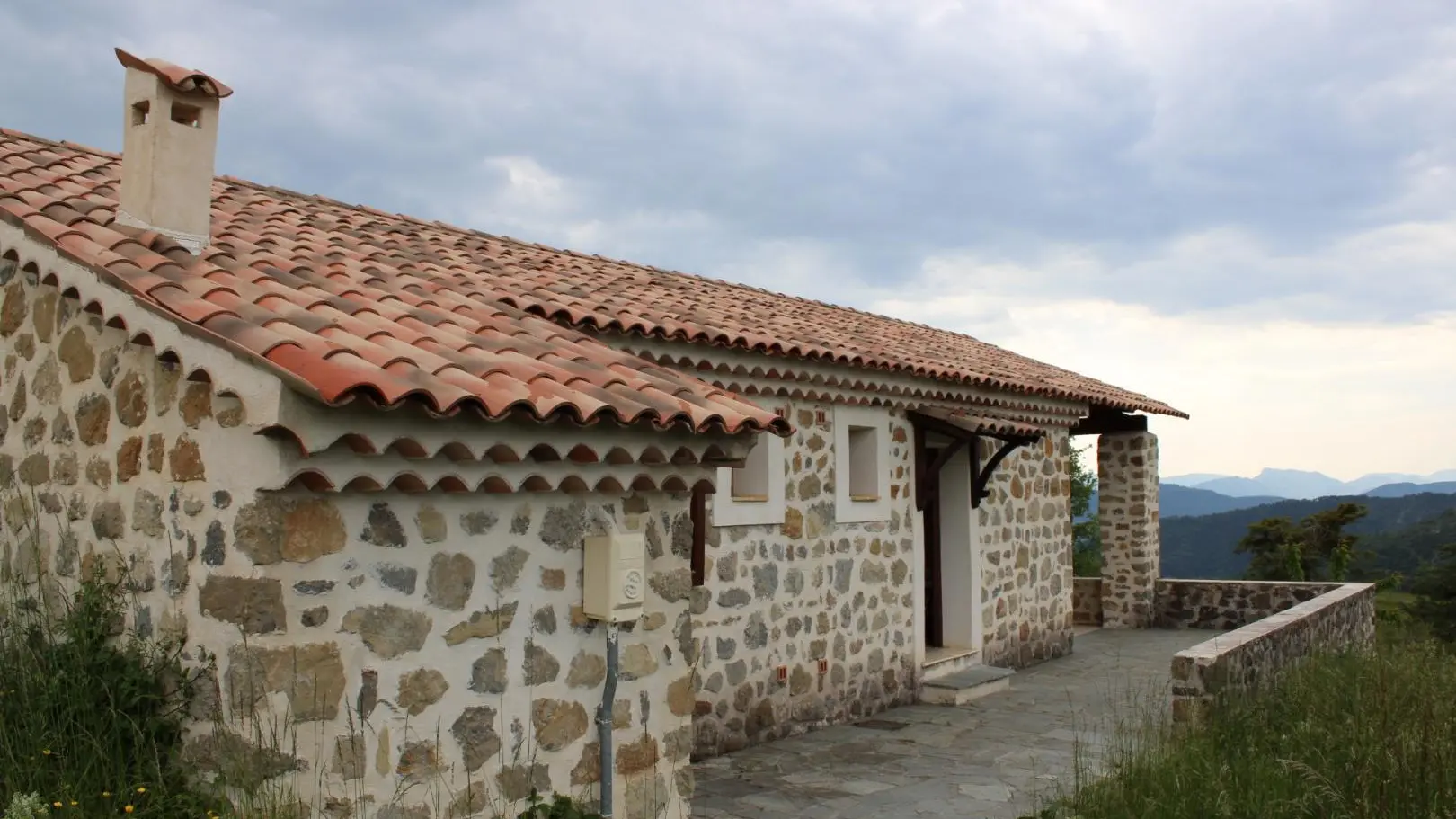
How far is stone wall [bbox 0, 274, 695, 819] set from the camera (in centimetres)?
387

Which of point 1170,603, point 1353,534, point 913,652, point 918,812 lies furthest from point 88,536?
point 1353,534

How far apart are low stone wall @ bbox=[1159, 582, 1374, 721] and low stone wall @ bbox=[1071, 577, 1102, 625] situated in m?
0.90

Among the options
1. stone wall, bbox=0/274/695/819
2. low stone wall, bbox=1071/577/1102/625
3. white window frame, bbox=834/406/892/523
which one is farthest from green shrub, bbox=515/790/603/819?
low stone wall, bbox=1071/577/1102/625

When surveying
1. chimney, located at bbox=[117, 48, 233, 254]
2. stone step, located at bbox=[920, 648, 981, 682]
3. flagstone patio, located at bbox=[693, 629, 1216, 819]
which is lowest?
flagstone patio, located at bbox=[693, 629, 1216, 819]

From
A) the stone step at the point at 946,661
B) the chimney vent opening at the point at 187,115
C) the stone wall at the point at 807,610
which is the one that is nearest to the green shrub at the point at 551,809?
the stone wall at the point at 807,610

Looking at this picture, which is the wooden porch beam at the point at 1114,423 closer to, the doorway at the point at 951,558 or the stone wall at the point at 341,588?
the doorway at the point at 951,558

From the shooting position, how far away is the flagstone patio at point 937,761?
6453 millimetres

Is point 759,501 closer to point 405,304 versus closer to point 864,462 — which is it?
point 864,462

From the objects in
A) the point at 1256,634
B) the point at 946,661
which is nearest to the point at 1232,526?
the point at 946,661

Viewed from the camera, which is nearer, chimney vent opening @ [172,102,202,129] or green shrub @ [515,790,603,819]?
green shrub @ [515,790,603,819]

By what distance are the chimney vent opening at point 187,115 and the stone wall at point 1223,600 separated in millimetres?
14379

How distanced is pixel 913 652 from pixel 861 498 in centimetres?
158

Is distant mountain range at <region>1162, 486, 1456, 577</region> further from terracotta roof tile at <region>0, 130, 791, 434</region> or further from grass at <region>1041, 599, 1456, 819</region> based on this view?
terracotta roof tile at <region>0, 130, 791, 434</region>

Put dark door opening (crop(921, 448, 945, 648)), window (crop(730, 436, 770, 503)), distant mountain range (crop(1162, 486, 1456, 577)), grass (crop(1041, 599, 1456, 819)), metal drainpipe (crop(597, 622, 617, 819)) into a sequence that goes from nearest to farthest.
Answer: metal drainpipe (crop(597, 622, 617, 819)) < grass (crop(1041, 599, 1456, 819)) < window (crop(730, 436, 770, 503)) < dark door opening (crop(921, 448, 945, 648)) < distant mountain range (crop(1162, 486, 1456, 577))
